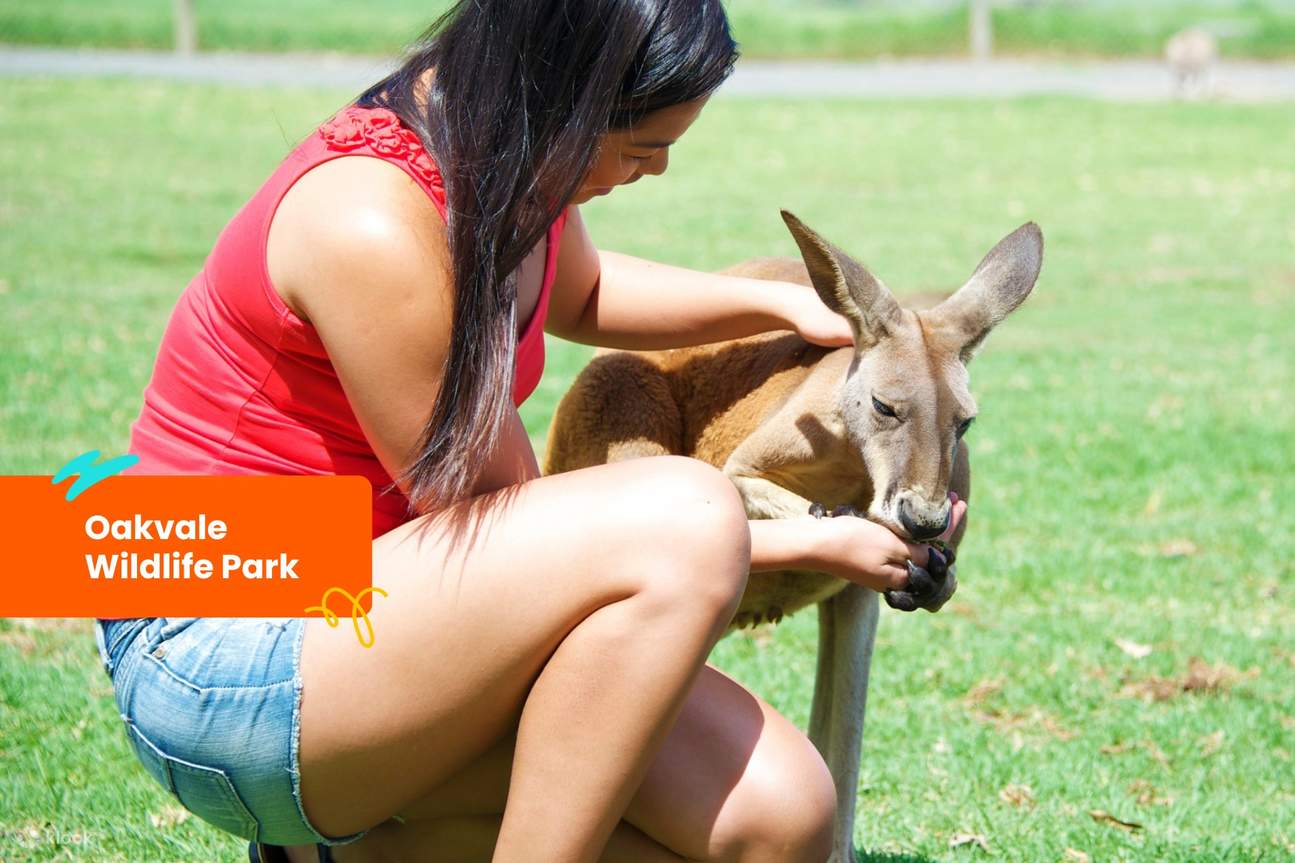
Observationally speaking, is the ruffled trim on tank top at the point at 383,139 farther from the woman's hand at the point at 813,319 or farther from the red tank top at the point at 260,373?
the woman's hand at the point at 813,319

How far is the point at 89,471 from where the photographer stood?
7.44ft

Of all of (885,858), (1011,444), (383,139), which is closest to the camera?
(383,139)

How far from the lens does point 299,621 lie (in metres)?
2.07

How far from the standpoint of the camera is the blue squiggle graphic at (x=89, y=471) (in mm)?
2234

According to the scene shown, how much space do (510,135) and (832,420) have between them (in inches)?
43.9

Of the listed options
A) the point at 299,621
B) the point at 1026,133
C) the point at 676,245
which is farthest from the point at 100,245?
the point at 1026,133

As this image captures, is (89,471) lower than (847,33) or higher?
higher

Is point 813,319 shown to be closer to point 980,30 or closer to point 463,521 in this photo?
point 463,521

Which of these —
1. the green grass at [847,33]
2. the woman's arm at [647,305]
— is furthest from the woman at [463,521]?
the green grass at [847,33]

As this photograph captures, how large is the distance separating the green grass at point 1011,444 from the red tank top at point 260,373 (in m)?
0.99

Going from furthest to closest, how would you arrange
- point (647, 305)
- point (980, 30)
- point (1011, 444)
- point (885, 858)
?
point (980, 30) < point (1011, 444) < point (885, 858) < point (647, 305)

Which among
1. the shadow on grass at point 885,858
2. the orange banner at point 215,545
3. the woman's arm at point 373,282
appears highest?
the woman's arm at point 373,282

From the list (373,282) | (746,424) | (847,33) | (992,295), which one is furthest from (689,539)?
(847,33)

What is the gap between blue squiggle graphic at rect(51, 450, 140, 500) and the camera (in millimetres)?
2234
